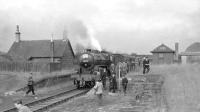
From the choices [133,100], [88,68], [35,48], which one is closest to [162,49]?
[35,48]

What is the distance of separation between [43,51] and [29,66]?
1252cm

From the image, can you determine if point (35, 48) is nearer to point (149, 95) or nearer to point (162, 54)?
point (162, 54)

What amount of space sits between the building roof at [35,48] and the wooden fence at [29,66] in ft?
30.3

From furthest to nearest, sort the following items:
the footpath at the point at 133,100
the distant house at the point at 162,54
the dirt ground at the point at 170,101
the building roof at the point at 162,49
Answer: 1. the building roof at the point at 162,49
2. the distant house at the point at 162,54
3. the footpath at the point at 133,100
4. the dirt ground at the point at 170,101

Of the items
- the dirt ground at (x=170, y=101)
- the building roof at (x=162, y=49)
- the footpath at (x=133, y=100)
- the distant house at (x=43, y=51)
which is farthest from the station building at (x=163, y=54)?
the dirt ground at (x=170, y=101)

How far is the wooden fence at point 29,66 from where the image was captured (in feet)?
117

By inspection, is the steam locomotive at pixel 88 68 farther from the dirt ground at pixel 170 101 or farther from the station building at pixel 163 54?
the station building at pixel 163 54

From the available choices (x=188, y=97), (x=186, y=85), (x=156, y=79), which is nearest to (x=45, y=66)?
(x=156, y=79)

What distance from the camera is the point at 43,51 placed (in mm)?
49562

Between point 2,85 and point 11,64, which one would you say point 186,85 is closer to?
point 2,85

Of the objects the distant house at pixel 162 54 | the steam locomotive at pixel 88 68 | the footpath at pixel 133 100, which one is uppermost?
the distant house at pixel 162 54

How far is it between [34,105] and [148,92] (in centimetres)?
762

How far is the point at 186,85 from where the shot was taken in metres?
19.3

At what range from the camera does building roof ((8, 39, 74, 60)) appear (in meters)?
49.0
